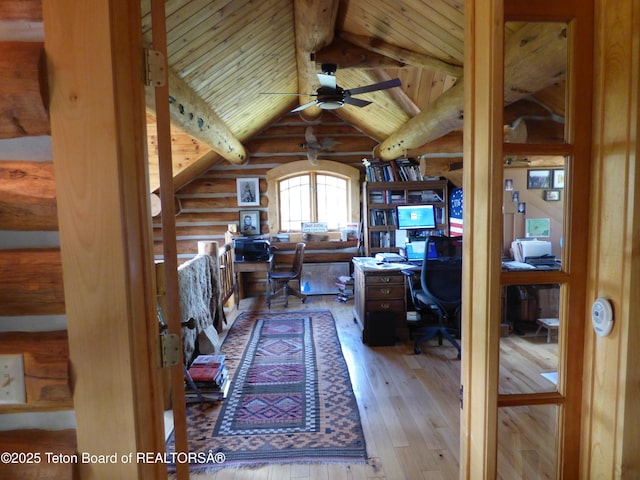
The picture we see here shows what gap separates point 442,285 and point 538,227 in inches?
103

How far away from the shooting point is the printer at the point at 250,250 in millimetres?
5766

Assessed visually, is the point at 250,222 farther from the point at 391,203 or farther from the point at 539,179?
the point at 539,179

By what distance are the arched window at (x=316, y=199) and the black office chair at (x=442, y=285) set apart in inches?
102

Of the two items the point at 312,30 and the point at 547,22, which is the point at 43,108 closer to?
the point at 547,22

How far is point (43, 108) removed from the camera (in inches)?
32.4

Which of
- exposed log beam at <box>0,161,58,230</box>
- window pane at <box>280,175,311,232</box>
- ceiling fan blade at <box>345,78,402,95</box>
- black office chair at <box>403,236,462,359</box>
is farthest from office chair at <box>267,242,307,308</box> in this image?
exposed log beam at <box>0,161,58,230</box>

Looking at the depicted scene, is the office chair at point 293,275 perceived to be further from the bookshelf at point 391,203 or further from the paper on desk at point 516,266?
the paper on desk at point 516,266

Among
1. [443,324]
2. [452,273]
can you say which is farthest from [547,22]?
[443,324]

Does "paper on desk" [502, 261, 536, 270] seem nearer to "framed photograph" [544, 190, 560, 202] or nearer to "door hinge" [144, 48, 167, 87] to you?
"framed photograph" [544, 190, 560, 202]

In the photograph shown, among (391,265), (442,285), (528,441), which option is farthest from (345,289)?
(528,441)

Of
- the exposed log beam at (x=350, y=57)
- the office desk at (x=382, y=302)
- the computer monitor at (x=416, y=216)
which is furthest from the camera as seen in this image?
the computer monitor at (x=416, y=216)

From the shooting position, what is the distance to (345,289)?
607cm

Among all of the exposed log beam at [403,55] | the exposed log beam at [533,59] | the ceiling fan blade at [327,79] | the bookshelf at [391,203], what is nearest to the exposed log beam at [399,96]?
the exposed log beam at [403,55]

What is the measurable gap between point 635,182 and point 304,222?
5.82 m
